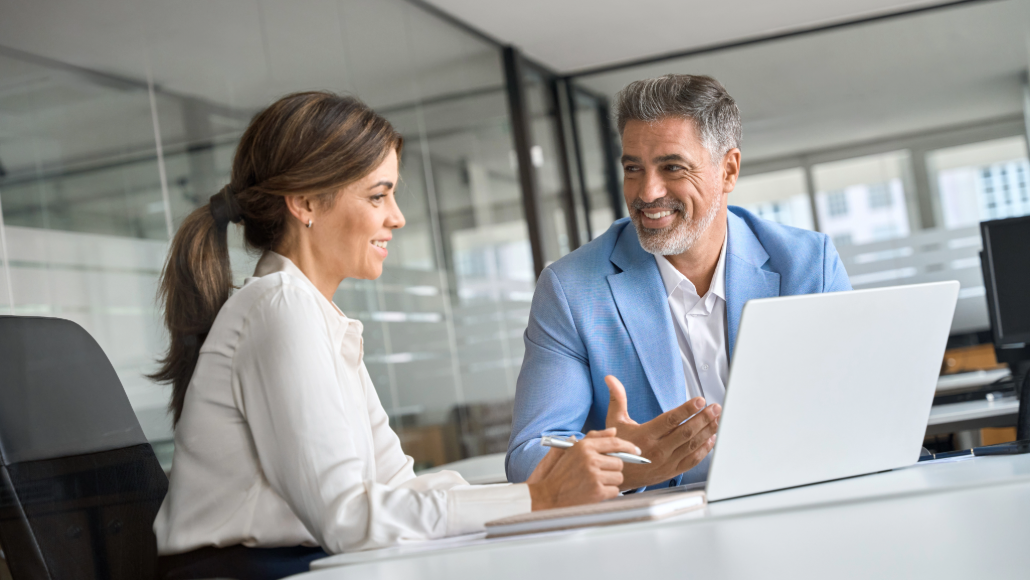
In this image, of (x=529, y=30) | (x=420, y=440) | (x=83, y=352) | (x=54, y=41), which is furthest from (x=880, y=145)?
(x=83, y=352)

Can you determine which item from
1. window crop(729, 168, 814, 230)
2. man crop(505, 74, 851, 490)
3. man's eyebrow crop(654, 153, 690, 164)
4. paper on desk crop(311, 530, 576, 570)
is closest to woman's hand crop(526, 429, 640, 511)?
paper on desk crop(311, 530, 576, 570)

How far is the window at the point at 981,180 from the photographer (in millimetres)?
6148

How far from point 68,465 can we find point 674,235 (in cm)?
122

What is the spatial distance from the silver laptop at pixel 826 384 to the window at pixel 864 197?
5.58 m

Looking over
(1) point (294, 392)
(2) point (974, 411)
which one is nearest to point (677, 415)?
(1) point (294, 392)

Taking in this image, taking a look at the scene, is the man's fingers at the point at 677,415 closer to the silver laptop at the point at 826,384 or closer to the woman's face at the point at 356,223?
the silver laptop at the point at 826,384

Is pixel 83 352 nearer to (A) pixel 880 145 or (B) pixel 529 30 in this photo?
(B) pixel 529 30

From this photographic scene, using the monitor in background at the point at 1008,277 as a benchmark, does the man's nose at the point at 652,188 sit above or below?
above

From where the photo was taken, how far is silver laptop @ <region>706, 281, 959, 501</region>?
3.19 feet

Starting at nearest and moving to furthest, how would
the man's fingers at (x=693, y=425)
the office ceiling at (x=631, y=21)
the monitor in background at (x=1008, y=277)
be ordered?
the man's fingers at (x=693, y=425) < the monitor in background at (x=1008, y=277) < the office ceiling at (x=631, y=21)

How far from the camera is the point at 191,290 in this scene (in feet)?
4.80

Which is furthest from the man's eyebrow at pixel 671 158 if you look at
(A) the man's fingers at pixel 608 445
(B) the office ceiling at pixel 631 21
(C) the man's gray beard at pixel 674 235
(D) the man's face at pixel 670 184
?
(B) the office ceiling at pixel 631 21

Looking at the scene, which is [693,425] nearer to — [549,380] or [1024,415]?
[549,380]

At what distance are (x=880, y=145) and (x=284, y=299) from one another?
19.5 feet
